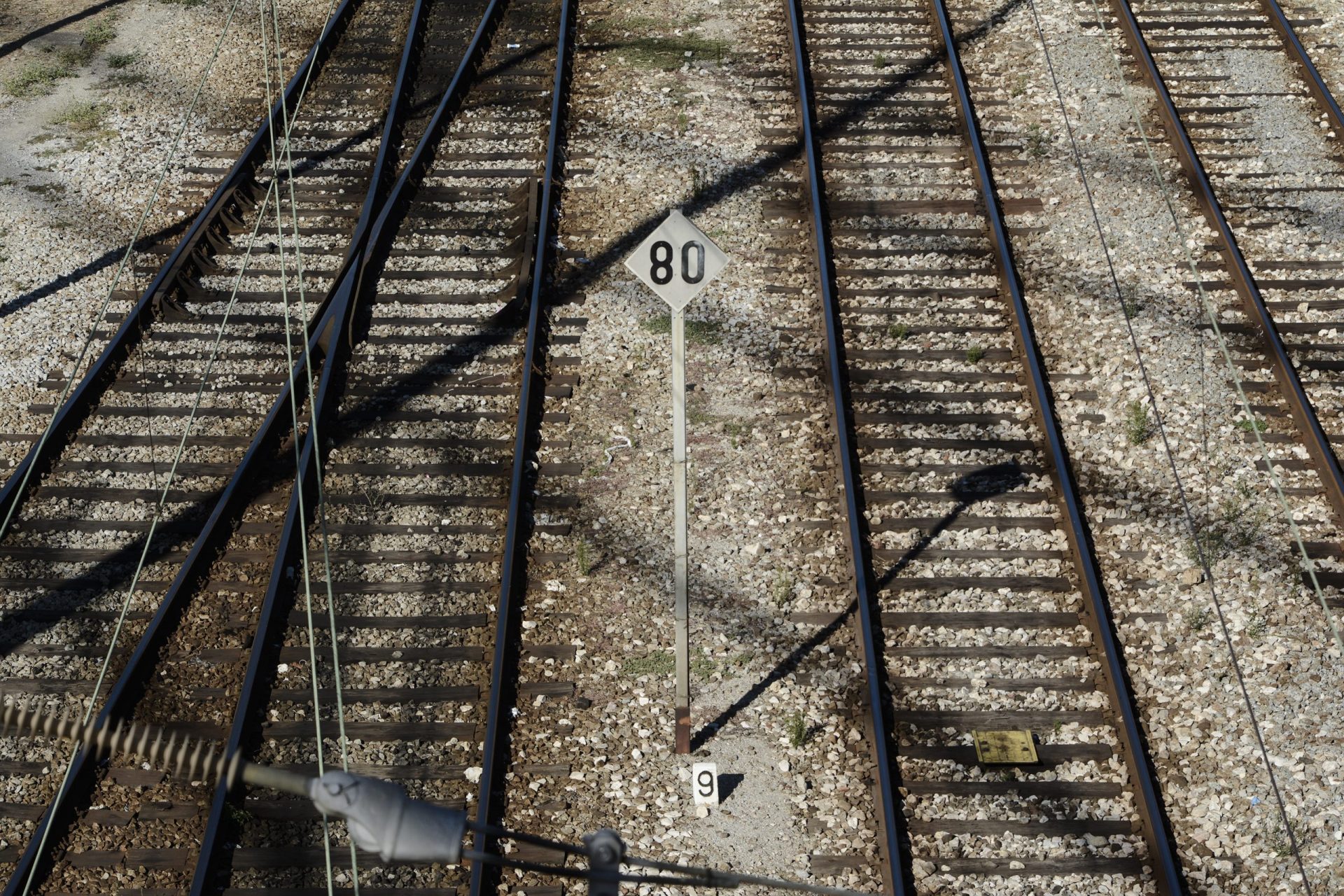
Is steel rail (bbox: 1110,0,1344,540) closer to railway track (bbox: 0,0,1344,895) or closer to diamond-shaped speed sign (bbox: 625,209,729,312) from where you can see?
railway track (bbox: 0,0,1344,895)

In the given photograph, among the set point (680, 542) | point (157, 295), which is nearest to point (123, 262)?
point (157, 295)

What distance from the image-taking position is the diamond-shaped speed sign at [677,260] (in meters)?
6.29

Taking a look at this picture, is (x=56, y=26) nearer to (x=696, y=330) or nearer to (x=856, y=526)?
(x=696, y=330)

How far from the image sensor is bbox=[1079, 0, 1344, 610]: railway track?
8609 mm

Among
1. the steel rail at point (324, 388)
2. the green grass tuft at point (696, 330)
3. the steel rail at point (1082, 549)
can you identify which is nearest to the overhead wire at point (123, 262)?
the steel rail at point (324, 388)

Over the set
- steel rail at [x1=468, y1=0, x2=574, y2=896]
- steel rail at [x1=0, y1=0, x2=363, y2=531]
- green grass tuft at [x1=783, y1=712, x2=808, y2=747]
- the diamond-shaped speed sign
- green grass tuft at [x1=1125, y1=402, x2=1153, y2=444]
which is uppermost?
the diamond-shaped speed sign

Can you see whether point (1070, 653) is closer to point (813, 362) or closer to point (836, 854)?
point (836, 854)

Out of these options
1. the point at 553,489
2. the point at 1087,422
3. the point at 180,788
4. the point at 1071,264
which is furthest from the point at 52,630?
the point at 1071,264

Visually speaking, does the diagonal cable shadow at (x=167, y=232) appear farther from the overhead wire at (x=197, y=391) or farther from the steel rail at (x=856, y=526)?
the steel rail at (x=856, y=526)

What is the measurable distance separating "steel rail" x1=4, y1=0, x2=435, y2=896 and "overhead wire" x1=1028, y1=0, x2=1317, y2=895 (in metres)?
5.56

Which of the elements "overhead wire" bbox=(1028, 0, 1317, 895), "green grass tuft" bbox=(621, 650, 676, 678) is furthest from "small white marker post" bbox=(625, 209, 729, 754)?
"overhead wire" bbox=(1028, 0, 1317, 895)

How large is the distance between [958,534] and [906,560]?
41 cm

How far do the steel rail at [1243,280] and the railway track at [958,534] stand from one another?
1.47 metres

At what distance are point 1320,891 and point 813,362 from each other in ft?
15.0
